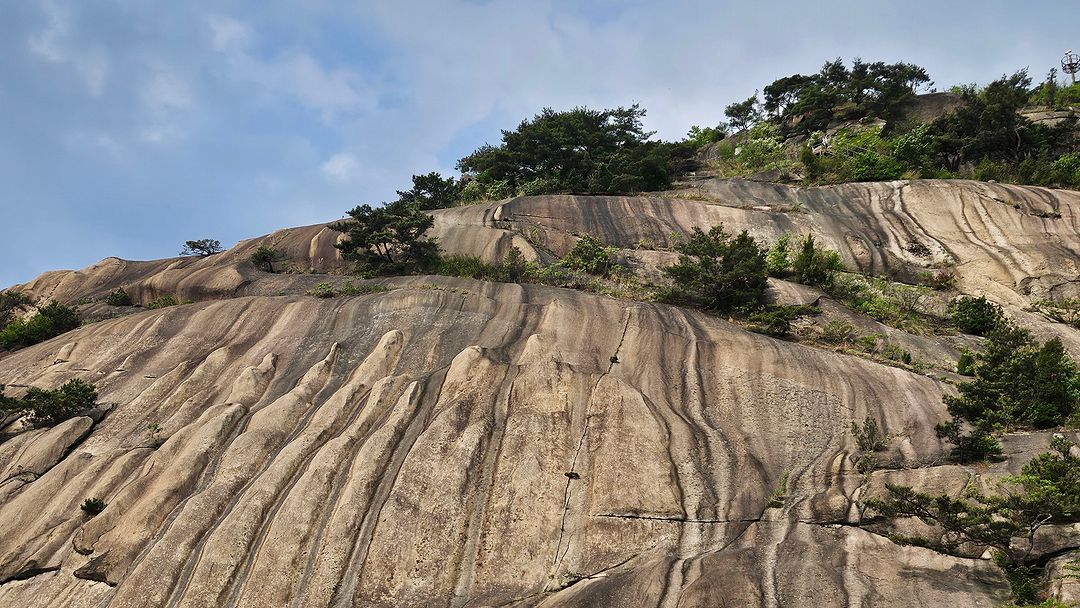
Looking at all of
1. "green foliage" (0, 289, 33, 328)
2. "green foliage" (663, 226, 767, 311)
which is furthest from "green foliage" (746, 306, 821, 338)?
"green foliage" (0, 289, 33, 328)

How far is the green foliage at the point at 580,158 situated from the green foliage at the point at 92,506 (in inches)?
1031

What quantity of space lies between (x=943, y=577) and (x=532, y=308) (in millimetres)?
13598

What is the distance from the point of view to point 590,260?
2842cm

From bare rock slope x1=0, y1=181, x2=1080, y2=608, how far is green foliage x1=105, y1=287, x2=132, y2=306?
528 cm

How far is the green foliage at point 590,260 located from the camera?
92.7ft

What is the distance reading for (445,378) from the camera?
18.9 metres

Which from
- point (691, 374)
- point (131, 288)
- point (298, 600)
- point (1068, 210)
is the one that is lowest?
point (298, 600)

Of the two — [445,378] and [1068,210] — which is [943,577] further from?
[1068,210]

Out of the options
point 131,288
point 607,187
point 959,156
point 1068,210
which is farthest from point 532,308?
point 959,156

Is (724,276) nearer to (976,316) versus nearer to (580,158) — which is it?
(976,316)

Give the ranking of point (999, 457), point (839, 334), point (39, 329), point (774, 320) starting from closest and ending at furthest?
1. point (999, 457)
2. point (774, 320)
3. point (839, 334)
4. point (39, 329)

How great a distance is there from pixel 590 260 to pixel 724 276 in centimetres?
629

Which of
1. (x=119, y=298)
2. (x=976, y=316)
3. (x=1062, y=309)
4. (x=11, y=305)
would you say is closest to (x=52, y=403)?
(x=119, y=298)

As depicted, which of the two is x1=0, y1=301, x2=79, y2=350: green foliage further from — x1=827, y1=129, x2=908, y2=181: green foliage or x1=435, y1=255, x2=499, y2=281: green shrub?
x1=827, y1=129, x2=908, y2=181: green foliage
